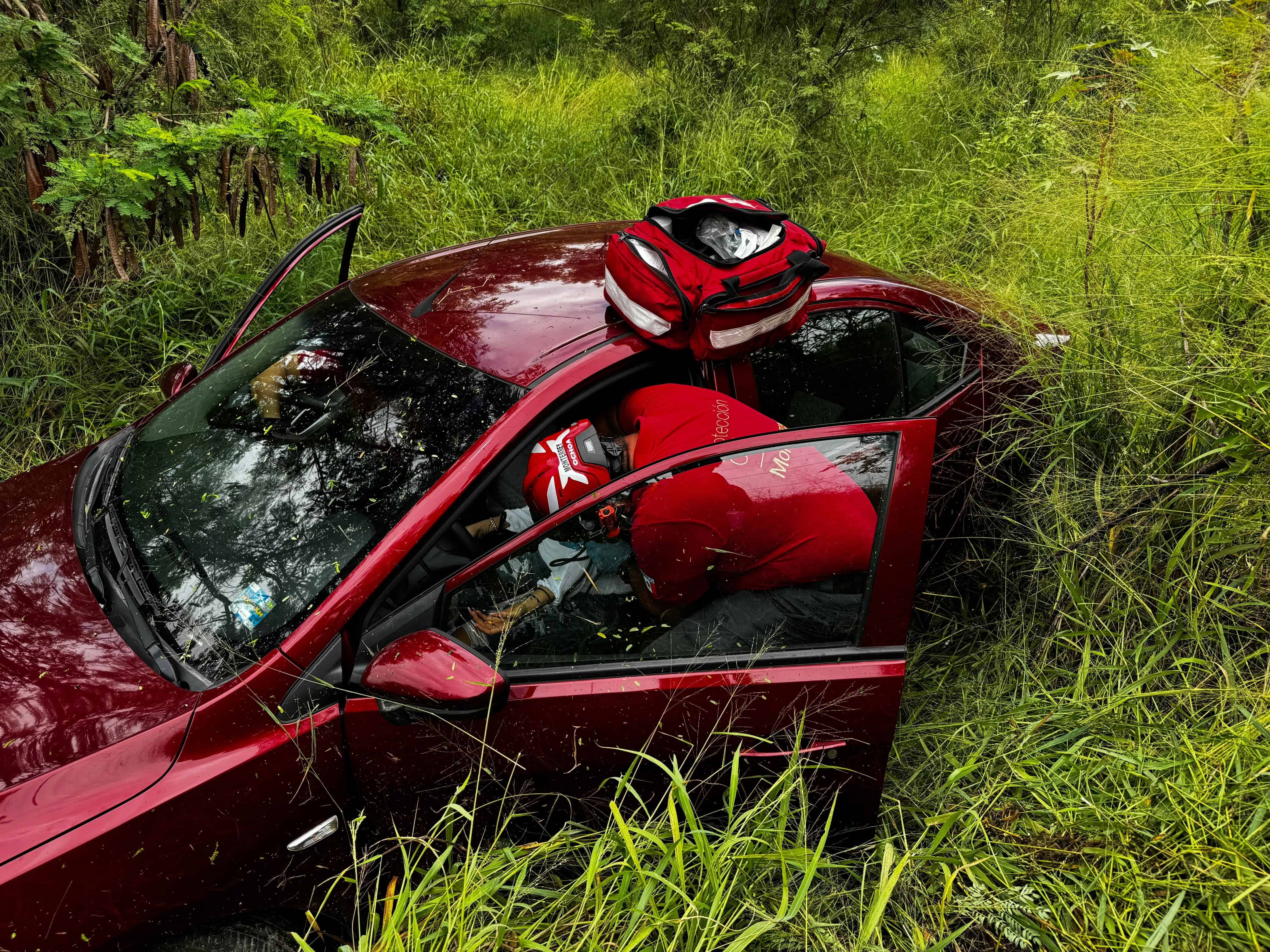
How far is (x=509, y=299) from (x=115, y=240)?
2.41m

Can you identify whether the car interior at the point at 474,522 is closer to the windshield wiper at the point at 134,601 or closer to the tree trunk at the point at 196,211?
the windshield wiper at the point at 134,601

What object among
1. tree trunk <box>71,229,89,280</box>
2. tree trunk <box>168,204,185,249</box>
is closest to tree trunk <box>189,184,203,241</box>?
tree trunk <box>168,204,185,249</box>

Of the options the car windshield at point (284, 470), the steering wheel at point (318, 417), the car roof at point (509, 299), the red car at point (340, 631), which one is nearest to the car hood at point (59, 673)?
the red car at point (340, 631)

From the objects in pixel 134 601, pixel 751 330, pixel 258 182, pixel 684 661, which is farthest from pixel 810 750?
pixel 258 182

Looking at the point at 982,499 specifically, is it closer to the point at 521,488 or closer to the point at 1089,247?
the point at 1089,247

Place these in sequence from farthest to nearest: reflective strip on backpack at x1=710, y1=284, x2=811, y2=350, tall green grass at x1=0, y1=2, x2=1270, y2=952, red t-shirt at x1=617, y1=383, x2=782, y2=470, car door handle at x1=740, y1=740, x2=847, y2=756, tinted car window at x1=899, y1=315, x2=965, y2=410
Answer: tinted car window at x1=899, y1=315, x2=965, y2=410
reflective strip on backpack at x1=710, y1=284, x2=811, y2=350
red t-shirt at x1=617, y1=383, x2=782, y2=470
car door handle at x1=740, y1=740, x2=847, y2=756
tall green grass at x1=0, y1=2, x2=1270, y2=952

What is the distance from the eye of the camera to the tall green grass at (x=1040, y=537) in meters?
1.63

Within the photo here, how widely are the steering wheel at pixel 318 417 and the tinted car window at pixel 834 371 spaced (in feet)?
3.96

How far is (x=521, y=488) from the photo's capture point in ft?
6.69

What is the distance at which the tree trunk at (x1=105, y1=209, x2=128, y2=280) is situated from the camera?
3.46 meters

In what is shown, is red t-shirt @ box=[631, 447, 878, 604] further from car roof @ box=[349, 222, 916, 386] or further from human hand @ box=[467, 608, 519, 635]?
car roof @ box=[349, 222, 916, 386]

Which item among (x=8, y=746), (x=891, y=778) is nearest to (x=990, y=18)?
(x=891, y=778)

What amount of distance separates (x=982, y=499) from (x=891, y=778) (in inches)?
40.7

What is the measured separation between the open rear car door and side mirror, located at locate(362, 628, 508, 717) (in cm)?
12
